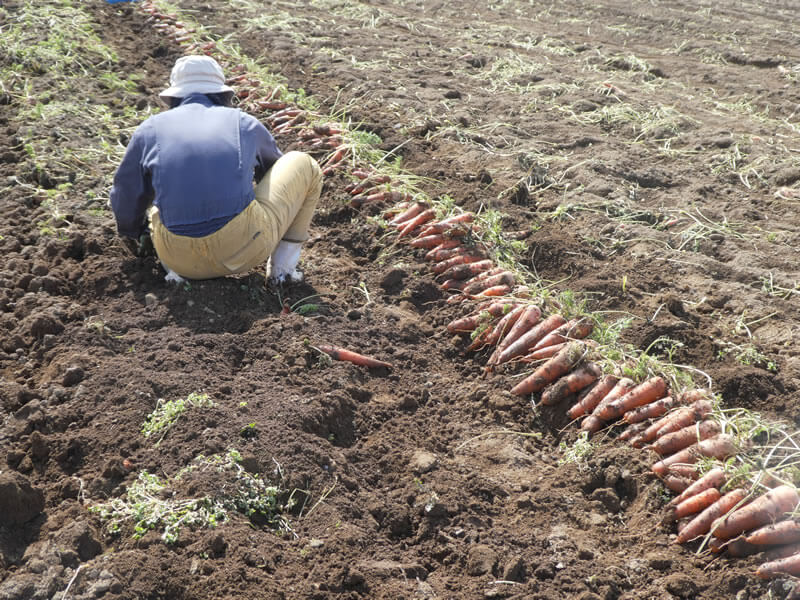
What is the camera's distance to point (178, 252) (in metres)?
4.49

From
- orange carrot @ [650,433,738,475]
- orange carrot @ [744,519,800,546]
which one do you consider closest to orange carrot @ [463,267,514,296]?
orange carrot @ [650,433,738,475]

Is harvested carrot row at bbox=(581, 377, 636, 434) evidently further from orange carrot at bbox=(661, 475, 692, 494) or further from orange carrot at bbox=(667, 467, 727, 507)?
orange carrot at bbox=(667, 467, 727, 507)

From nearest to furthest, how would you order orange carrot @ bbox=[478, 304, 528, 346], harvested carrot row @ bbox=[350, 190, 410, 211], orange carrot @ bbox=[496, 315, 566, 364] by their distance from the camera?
orange carrot @ bbox=[496, 315, 566, 364] < orange carrot @ bbox=[478, 304, 528, 346] < harvested carrot row @ bbox=[350, 190, 410, 211]

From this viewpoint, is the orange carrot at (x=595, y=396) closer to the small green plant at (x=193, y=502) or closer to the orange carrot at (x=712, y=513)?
the orange carrot at (x=712, y=513)

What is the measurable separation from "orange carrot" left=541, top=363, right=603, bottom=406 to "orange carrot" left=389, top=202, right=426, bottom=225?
1.93 meters

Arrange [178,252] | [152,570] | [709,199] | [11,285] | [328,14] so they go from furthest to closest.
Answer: [328,14] < [709,199] < [11,285] < [178,252] < [152,570]

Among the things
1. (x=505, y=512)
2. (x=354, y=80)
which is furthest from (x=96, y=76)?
(x=505, y=512)

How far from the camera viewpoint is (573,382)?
4062mm

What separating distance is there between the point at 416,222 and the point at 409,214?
122mm

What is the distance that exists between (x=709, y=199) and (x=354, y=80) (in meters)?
4.08

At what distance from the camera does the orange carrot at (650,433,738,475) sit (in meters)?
3.40

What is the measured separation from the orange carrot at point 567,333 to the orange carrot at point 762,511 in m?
1.41

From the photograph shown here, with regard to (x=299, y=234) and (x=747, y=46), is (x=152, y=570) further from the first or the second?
(x=747, y=46)

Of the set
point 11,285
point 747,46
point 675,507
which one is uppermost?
point 747,46
